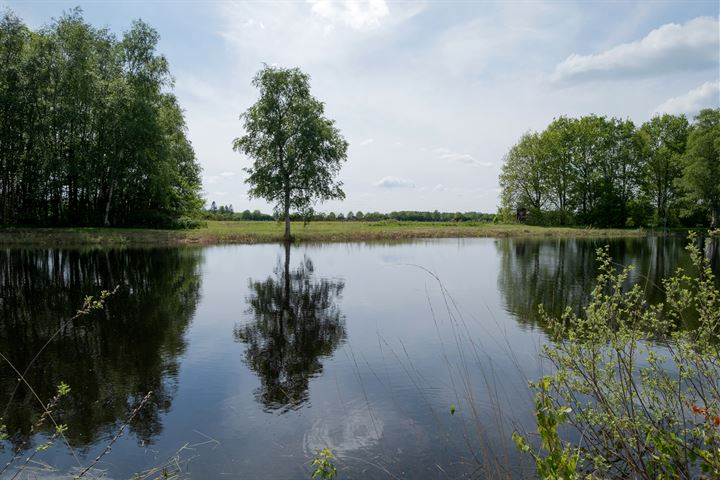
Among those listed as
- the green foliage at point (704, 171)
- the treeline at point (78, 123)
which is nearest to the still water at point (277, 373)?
the treeline at point (78, 123)

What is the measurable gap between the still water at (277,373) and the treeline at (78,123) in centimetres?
2770

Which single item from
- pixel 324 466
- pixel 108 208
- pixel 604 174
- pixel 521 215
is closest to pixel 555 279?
pixel 324 466

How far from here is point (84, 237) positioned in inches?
1688

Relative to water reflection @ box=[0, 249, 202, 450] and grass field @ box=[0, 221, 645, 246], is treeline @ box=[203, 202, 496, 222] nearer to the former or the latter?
grass field @ box=[0, 221, 645, 246]

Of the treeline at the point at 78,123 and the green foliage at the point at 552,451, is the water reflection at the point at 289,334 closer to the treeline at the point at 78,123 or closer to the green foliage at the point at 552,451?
the green foliage at the point at 552,451

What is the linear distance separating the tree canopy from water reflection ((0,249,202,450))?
25254 mm

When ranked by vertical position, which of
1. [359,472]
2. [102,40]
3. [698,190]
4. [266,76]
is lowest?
[359,472]

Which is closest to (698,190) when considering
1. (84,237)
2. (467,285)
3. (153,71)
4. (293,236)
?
(293,236)

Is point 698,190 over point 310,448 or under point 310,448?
over

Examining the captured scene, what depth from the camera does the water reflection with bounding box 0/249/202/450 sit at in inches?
308

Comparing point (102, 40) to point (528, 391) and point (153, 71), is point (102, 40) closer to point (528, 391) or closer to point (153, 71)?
point (153, 71)

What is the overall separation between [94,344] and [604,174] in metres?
83.0

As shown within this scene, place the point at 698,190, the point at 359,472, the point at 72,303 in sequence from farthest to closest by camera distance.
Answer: the point at 698,190 < the point at 72,303 < the point at 359,472

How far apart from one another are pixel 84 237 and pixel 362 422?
1674 inches
